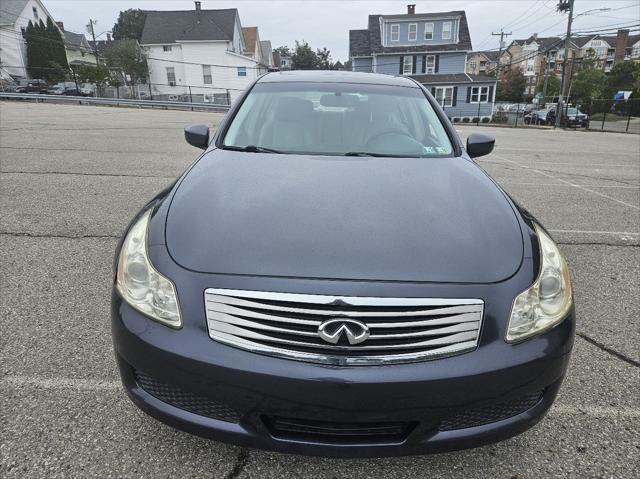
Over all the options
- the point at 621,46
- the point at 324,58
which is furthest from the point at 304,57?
the point at 621,46

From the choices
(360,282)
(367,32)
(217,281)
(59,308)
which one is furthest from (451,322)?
(367,32)

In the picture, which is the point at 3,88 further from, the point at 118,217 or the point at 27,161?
the point at 118,217

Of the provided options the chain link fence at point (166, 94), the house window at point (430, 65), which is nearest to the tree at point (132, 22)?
the chain link fence at point (166, 94)

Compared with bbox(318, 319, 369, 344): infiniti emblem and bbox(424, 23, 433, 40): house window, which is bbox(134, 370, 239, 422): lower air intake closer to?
bbox(318, 319, 369, 344): infiniti emblem

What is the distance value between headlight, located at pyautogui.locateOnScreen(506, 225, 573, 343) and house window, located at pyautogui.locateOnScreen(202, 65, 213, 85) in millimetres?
46243

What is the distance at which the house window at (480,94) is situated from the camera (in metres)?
37.6

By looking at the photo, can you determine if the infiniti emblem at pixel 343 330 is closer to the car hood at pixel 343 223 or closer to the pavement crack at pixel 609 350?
the car hood at pixel 343 223

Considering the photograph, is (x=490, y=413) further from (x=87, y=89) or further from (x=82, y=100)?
(x=87, y=89)

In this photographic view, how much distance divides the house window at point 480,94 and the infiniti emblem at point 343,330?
4015 centimetres

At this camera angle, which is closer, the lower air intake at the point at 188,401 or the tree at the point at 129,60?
the lower air intake at the point at 188,401

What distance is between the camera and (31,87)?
111 ft

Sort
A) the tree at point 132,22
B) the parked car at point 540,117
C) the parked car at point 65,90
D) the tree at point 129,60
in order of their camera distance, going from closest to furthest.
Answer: the parked car at point 540,117 < the parked car at point 65,90 < the tree at point 129,60 < the tree at point 132,22

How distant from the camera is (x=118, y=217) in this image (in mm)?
4699

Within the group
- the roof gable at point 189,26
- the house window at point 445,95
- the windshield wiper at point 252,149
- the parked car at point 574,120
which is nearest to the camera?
the windshield wiper at point 252,149
